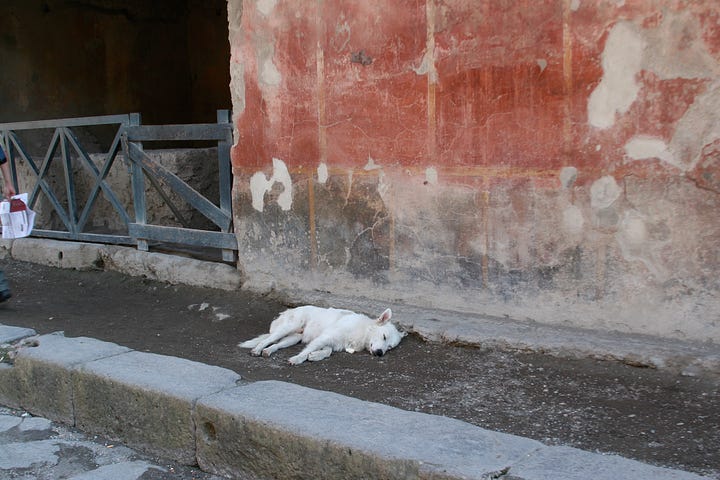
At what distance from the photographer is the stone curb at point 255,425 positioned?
280 cm

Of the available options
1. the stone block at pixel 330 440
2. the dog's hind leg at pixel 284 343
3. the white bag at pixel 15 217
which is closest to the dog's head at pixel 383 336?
the dog's hind leg at pixel 284 343

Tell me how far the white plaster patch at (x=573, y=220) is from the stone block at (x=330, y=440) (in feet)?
5.46

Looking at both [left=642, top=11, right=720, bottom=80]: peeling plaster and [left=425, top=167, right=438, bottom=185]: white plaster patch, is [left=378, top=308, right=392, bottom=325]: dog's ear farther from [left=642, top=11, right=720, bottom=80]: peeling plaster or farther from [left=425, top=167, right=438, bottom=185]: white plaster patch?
[left=642, top=11, right=720, bottom=80]: peeling plaster

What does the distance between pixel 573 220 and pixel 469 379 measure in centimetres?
114

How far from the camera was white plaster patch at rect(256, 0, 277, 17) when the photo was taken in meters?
5.69

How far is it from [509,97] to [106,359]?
2916mm

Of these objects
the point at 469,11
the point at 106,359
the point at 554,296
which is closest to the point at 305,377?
the point at 106,359

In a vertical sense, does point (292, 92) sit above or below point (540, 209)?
above

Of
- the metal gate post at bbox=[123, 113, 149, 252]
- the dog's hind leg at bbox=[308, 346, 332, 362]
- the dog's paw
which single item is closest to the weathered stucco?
the dog's hind leg at bbox=[308, 346, 332, 362]

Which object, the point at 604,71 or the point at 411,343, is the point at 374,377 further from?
the point at 604,71

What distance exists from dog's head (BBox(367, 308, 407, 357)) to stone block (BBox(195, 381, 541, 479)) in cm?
103

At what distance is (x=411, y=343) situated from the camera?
491cm

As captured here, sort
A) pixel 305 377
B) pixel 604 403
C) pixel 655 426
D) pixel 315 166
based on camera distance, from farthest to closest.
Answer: pixel 315 166 → pixel 305 377 → pixel 604 403 → pixel 655 426

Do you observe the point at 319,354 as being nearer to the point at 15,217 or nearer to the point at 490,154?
the point at 490,154
